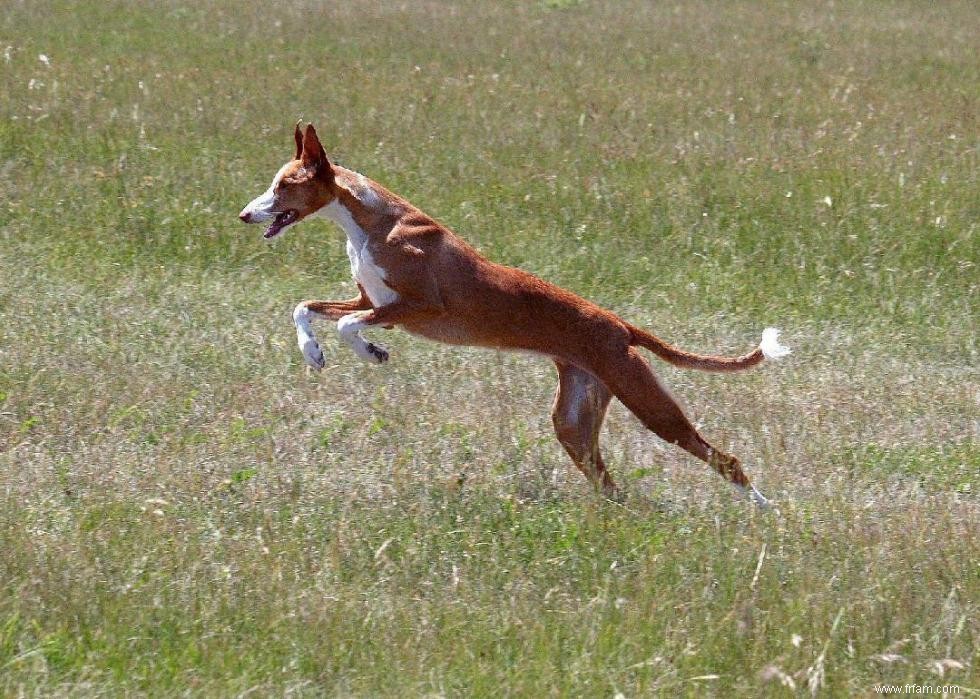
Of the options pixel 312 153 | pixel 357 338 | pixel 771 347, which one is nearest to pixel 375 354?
pixel 357 338

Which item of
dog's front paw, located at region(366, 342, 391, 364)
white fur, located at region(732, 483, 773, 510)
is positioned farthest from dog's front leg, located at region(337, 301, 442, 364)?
white fur, located at region(732, 483, 773, 510)

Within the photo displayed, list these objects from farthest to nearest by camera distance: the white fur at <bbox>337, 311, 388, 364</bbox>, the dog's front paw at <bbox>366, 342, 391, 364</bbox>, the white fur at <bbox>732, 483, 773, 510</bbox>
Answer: the dog's front paw at <bbox>366, 342, 391, 364</bbox>, the white fur at <bbox>337, 311, 388, 364</bbox>, the white fur at <bbox>732, 483, 773, 510</bbox>

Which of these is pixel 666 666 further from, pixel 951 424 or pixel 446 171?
pixel 446 171

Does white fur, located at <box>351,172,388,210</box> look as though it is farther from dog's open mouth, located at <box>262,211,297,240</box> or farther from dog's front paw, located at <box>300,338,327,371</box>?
dog's front paw, located at <box>300,338,327,371</box>

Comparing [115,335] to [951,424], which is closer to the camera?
[951,424]

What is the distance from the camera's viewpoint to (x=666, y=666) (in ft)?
15.7

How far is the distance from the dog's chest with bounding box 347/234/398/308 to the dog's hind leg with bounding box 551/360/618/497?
828mm

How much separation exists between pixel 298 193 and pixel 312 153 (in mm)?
188

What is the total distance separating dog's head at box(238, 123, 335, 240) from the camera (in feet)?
21.7

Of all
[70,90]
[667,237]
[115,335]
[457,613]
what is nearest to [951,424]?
[667,237]

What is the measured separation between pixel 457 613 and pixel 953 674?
1.62 metres

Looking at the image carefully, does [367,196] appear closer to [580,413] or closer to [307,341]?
[307,341]

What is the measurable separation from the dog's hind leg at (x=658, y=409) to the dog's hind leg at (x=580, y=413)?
23 cm

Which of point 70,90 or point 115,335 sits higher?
point 70,90
